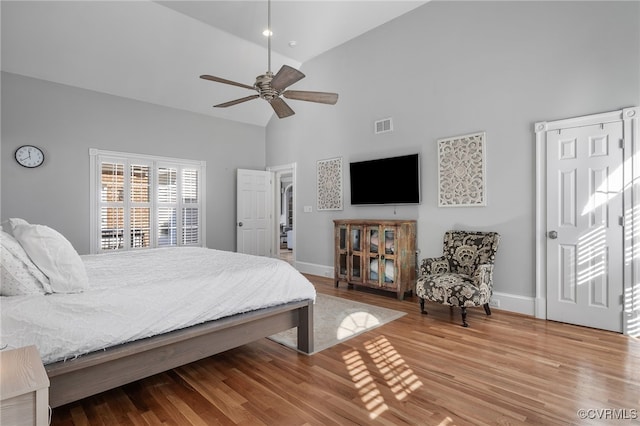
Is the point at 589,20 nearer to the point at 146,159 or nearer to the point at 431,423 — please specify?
the point at 431,423

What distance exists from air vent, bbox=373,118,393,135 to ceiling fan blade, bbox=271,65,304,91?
8.03 ft

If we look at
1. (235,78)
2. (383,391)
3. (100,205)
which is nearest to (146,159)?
(100,205)

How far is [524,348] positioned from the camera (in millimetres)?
2848

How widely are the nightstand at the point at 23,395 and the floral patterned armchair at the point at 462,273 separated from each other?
10.7 feet

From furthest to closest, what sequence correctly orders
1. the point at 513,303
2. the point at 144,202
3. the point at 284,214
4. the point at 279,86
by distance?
the point at 284,214 → the point at 144,202 → the point at 513,303 → the point at 279,86

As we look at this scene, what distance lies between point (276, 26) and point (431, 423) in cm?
504

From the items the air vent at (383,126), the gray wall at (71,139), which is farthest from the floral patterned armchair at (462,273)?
the gray wall at (71,139)

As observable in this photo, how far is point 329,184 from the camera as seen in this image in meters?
5.85

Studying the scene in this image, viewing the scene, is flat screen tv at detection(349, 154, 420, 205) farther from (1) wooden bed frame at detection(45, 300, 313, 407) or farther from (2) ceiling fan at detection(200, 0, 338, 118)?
(1) wooden bed frame at detection(45, 300, 313, 407)

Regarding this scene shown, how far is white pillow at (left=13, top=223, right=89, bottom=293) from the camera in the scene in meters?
1.85

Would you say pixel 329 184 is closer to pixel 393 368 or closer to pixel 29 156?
pixel 393 368

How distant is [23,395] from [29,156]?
4894mm

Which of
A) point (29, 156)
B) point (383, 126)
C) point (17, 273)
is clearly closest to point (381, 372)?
point (17, 273)

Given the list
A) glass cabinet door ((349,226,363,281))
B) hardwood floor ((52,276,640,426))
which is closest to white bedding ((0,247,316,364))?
hardwood floor ((52,276,640,426))
